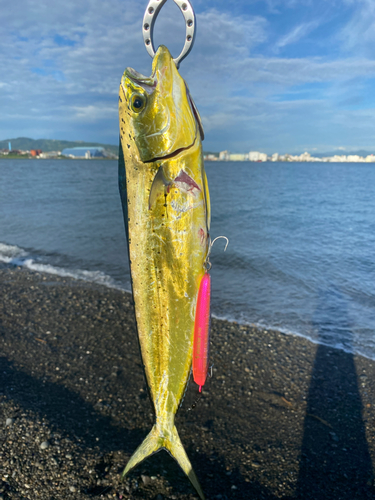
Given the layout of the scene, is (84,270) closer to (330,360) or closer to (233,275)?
(233,275)

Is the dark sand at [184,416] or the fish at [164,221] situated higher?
the fish at [164,221]

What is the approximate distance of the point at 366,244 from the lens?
18031mm

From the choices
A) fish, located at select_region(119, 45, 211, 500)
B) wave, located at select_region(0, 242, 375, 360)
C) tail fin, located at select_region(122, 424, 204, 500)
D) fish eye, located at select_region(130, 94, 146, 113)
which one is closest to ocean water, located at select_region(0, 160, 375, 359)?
wave, located at select_region(0, 242, 375, 360)

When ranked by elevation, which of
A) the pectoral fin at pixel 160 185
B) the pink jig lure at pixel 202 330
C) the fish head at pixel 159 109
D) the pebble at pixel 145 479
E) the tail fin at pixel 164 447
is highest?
the fish head at pixel 159 109

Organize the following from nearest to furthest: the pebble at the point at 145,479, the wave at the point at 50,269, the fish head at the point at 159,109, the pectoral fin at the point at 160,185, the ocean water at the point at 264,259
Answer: the fish head at the point at 159,109 → the pectoral fin at the point at 160,185 → the pebble at the point at 145,479 → the ocean water at the point at 264,259 → the wave at the point at 50,269

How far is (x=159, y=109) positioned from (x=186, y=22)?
66cm

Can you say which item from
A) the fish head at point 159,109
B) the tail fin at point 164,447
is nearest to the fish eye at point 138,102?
the fish head at point 159,109

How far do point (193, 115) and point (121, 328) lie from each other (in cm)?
600

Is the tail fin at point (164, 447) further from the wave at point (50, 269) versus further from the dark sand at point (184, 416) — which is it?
the wave at point (50, 269)

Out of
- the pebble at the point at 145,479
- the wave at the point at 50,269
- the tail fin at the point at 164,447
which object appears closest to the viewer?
the tail fin at the point at 164,447

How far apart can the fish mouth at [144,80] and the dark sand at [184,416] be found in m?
3.73

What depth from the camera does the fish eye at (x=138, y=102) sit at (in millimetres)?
2254

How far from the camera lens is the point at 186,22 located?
89.4 inches

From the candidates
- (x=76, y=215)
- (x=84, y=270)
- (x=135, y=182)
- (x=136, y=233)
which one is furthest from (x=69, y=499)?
(x=76, y=215)
